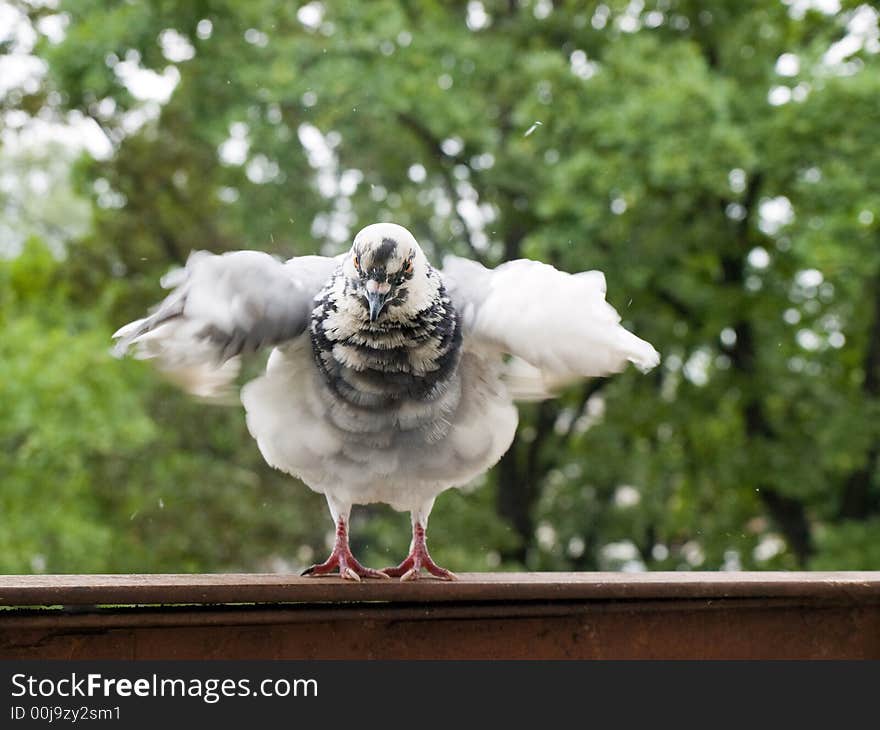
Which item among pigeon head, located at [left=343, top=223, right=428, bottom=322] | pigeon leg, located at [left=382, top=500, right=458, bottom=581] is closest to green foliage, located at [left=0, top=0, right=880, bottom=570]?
pigeon leg, located at [left=382, top=500, right=458, bottom=581]

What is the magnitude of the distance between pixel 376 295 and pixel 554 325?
1.18 ft

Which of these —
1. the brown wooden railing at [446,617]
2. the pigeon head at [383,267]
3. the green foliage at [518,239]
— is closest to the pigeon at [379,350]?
the pigeon head at [383,267]

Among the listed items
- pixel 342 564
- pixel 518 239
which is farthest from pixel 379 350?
pixel 518 239

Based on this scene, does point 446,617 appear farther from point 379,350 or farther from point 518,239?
point 518,239

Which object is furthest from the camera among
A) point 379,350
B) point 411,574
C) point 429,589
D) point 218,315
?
point 411,574

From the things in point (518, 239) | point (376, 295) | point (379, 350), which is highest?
point (518, 239)

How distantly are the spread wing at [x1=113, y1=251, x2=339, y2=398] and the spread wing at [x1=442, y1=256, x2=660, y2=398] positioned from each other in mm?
382

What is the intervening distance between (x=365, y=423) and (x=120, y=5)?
5420 mm

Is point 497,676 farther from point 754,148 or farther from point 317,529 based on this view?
point 317,529

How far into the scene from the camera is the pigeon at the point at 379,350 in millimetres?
2189

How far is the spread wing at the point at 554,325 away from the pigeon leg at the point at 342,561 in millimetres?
549

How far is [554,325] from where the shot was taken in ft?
7.18

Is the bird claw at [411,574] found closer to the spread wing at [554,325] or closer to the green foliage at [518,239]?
the spread wing at [554,325]

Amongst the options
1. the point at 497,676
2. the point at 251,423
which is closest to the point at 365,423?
the point at 251,423
